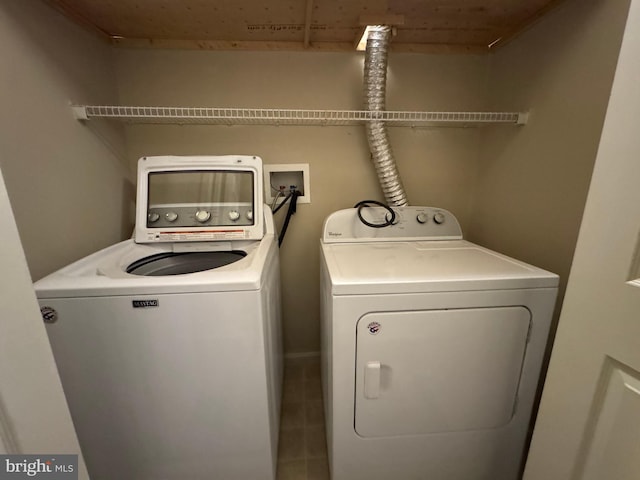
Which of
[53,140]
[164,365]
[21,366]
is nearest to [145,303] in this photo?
[164,365]

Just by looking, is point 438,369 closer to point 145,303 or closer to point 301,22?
point 145,303

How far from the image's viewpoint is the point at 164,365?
965mm

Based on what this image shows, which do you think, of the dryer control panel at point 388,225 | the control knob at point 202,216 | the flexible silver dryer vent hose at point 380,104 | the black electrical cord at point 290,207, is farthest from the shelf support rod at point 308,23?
the control knob at point 202,216

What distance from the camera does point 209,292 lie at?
91cm

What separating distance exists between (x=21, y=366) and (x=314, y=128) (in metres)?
1.67

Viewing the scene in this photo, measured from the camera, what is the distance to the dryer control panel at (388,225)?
1.51 metres

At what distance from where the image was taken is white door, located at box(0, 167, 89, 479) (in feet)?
1.71

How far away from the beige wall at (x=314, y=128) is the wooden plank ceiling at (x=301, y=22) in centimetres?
7

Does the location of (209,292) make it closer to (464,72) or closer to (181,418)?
(181,418)

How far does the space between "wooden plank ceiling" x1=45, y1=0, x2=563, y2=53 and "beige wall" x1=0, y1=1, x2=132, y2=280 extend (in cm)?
19

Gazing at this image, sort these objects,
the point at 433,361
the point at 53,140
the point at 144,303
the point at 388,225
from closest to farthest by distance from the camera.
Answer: the point at 144,303 < the point at 433,361 < the point at 53,140 < the point at 388,225

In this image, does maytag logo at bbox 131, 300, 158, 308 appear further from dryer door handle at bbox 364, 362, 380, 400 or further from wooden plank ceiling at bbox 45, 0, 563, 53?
wooden plank ceiling at bbox 45, 0, 563, 53

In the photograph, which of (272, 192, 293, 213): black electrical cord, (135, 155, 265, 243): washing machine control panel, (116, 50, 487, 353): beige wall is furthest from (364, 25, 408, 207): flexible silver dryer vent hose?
(135, 155, 265, 243): washing machine control panel

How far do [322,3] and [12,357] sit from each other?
1680 millimetres
